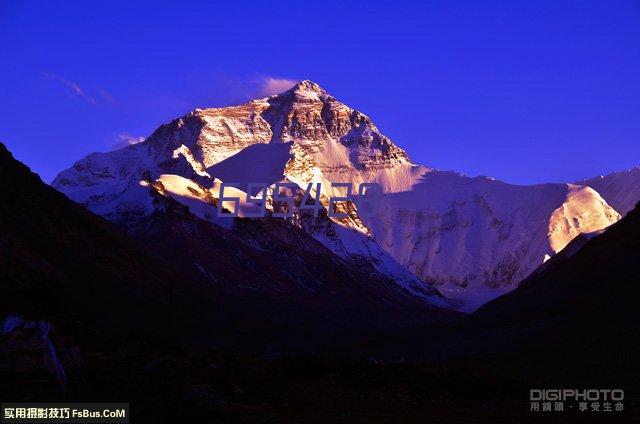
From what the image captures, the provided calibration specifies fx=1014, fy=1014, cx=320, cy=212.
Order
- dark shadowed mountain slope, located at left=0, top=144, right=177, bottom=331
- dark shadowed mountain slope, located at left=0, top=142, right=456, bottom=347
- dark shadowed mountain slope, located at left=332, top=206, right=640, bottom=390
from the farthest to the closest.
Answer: dark shadowed mountain slope, located at left=0, top=144, right=177, bottom=331 < dark shadowed mountain slope, located at left=0, top=142, right=456, bottom=347 < dark shadowed mountain slope, located at left=332, top=206, right=640, bottom=390

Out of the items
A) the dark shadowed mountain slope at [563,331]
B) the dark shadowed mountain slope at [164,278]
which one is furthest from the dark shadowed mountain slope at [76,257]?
the dark shadowed mountain slope at [563,331]

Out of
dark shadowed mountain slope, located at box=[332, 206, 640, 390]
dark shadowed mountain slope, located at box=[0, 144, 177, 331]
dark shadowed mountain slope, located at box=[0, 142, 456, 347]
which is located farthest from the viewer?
dark shadowed mountain slope, located at box=[0, 144, 177, 331]

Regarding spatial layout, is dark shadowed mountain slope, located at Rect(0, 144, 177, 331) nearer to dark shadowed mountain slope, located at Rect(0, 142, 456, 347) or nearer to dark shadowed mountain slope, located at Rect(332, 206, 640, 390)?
dark shadowed mountain slope, located at Rect(0, 142, 456, 347)

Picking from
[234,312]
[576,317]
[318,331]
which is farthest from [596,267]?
[234,312]

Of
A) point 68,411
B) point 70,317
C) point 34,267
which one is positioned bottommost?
point 68,411

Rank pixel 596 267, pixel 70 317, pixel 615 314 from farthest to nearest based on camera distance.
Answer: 1. pixel 596 267
2. pixel 615 314
3. pixel 70 317

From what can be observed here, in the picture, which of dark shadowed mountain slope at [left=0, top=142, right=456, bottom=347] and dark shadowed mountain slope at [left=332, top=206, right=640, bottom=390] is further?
dark shadowed mountain slope at [left=0, top=142, right=456, bottom=347]

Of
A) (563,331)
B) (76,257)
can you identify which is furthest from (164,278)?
(563,331)

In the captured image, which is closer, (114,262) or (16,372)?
(16,372)

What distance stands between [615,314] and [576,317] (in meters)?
5.23

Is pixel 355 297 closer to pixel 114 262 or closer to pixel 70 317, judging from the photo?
pixel 114 262

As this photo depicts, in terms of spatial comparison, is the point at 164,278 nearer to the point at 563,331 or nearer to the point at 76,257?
the point at 76,257

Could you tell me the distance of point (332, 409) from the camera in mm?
32625

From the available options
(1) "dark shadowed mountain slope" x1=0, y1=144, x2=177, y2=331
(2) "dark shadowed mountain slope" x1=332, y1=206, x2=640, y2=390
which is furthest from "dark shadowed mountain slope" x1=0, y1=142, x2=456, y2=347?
(2) "dark shadowed mountain slope" x1=332, y1=206, x2=640, y2=390
